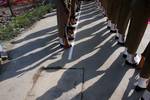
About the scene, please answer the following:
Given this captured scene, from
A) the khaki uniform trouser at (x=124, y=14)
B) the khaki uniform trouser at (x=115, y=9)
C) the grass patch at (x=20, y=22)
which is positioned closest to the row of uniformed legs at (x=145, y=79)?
the khaki uniform trouser at (x=124, y=14)

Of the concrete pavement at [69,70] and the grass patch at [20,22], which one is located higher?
the concrete pavement at [69,70]

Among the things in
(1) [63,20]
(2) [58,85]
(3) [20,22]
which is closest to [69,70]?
(2) [58,85]

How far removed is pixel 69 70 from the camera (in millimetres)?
5688

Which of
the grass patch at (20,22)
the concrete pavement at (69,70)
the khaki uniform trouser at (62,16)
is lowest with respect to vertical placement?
the grass patch at (20,22)

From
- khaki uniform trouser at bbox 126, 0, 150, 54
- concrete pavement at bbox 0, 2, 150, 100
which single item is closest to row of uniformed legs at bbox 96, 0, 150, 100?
khaki uniform trouser at bbox 126, 0, 150, 54

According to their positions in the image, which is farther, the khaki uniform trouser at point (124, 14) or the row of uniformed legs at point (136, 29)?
the khaki uniform trouser at point (124, 14)

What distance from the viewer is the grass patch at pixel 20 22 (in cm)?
805

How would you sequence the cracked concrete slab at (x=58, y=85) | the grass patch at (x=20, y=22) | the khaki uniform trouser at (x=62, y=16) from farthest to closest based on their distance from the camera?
1. the grass patch at (x=20, y=22)
2. the khaki uniform trouser at (x=62, y=16)
3. the cracked concrete slab at (x=58, y=85)

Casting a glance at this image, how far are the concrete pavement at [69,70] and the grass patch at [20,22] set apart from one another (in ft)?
1.19

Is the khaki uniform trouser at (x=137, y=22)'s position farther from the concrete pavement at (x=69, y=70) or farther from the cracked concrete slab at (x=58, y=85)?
the cracked concrete slab at (x=58, y=85)

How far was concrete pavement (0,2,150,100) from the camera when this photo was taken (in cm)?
491

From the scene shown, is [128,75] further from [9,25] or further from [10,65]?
[9,25]

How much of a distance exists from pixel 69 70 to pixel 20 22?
3660 mm

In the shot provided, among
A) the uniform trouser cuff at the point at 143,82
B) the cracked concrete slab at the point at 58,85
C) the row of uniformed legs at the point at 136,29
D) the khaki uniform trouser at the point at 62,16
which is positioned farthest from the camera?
the khaki uniform trouser at the point at 62,16
